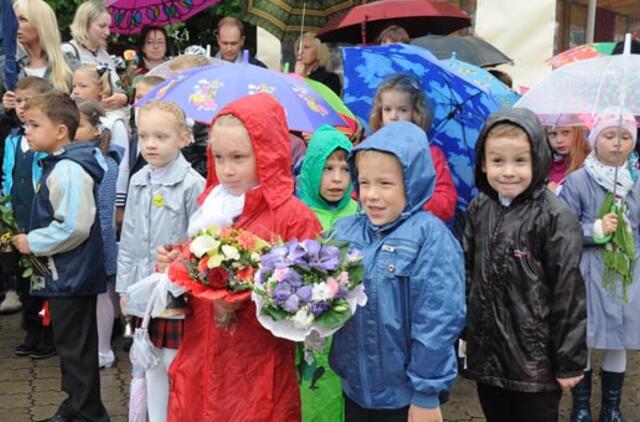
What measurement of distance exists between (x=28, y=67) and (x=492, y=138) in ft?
14.6

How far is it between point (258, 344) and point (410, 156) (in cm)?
98

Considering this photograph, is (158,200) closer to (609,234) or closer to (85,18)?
(609,234)

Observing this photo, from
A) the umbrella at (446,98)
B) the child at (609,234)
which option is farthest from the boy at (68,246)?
the child at (609,234)

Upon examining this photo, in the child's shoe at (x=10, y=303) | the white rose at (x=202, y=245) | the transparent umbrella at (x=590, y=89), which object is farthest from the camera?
the child's shoe at (x=10, y=303)

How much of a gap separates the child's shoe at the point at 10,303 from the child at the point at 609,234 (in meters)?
4.73

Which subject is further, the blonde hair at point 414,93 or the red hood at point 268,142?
the blonde hair at point 414,93

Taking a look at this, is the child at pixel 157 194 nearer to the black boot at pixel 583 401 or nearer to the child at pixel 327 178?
the child at pixel 327 178

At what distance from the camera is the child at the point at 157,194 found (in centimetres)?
421

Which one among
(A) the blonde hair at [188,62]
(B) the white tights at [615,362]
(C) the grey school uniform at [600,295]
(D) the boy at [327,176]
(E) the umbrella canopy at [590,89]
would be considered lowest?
(B) the white tights at [615,362]

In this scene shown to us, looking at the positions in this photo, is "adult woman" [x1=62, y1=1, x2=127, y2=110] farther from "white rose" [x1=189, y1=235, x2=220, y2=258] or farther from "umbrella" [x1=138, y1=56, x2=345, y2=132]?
"white rose" [x1=189, y1=235, x2=220, y2=258]

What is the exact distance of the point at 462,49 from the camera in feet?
22.8

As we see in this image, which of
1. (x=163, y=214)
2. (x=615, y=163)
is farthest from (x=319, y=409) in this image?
(x=615, y=163)

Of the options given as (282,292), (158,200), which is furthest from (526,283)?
(158,200)

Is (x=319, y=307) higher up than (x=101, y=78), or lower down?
lower down
